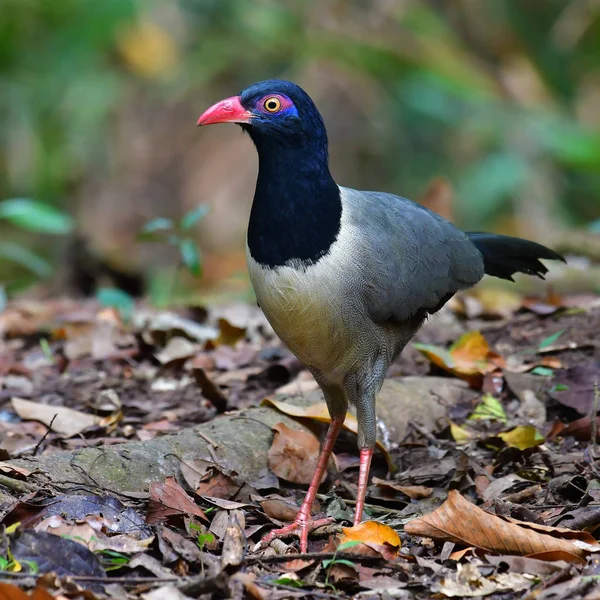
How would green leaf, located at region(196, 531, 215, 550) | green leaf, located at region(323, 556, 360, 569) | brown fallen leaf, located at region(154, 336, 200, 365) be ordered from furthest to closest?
brown fallen leaf, located at region(154, 336, 200, 365), green leaf, located at region(196, 531, 215, 550), green leaf, located at region(323, 556, 360, 569)

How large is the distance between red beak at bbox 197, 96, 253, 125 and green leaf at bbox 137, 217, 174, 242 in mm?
2438

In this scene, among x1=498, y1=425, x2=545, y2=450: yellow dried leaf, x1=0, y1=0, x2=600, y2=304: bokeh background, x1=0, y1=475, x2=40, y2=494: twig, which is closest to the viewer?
x1=0, y1=475, x2=40, y2=494: twig

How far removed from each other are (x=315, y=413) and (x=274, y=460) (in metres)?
0.42

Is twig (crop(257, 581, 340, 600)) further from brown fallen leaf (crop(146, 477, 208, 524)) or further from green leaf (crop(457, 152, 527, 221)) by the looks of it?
green leaf (crop(457, 152, 527, 221))

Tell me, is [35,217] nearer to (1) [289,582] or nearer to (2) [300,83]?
(1) [289,582]

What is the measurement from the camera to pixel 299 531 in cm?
398

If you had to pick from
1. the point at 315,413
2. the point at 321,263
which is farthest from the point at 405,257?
the point at 315,413

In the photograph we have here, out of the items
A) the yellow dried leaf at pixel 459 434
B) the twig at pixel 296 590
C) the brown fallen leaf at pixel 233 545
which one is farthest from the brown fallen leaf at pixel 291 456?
the twig at pixel 296 590

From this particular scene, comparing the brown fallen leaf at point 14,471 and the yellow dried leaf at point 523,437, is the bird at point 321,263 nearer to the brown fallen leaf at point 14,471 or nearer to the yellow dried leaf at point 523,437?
the yellow dried leaf at point 523,437

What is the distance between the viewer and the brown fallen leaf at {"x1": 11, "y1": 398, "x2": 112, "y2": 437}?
4988mm

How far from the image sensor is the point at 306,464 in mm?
4797

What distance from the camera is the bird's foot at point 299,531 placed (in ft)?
12.9

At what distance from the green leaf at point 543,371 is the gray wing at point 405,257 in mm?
824

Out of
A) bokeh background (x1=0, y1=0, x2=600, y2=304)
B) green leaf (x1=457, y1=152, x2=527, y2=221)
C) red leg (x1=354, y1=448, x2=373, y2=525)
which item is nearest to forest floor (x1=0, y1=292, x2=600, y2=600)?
red leg (x1=354, y1=448, x2=373, y2=525)
